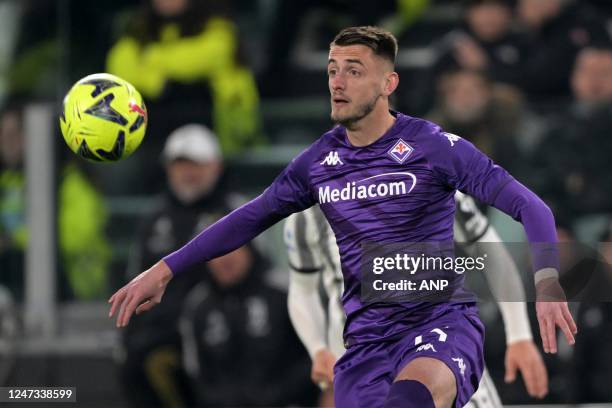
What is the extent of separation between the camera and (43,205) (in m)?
10.1

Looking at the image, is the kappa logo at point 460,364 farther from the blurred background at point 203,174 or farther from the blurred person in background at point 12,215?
the blurred person in background at point 12,215

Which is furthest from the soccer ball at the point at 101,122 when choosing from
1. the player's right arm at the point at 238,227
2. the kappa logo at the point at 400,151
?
the kappa logo at the point at 400,151

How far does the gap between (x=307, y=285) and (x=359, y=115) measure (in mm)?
1657

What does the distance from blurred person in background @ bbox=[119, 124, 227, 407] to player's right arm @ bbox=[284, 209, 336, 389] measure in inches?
96.5

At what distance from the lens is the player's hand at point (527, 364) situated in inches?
268

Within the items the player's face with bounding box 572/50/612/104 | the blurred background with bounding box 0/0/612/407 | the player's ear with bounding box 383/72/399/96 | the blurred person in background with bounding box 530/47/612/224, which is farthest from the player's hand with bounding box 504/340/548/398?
the player's face with bounding box 572/50/612/104

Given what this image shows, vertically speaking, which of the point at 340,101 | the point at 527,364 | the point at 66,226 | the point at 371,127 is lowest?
the point at 527,364

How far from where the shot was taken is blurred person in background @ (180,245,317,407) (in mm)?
9383

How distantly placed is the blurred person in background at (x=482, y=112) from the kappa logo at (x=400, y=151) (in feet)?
11.4

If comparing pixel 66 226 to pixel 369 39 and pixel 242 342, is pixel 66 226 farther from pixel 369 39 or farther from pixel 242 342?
pixel 369 39

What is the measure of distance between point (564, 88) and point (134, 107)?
4597 mm

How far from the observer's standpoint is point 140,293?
19.0ft

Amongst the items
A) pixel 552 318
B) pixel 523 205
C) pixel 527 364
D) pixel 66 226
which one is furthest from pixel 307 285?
pixel 66 226

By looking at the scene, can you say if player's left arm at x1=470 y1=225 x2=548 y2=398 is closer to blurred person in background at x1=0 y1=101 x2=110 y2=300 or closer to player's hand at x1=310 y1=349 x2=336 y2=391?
player's hand at x1=310 y1=349 x2=336 y2=391
